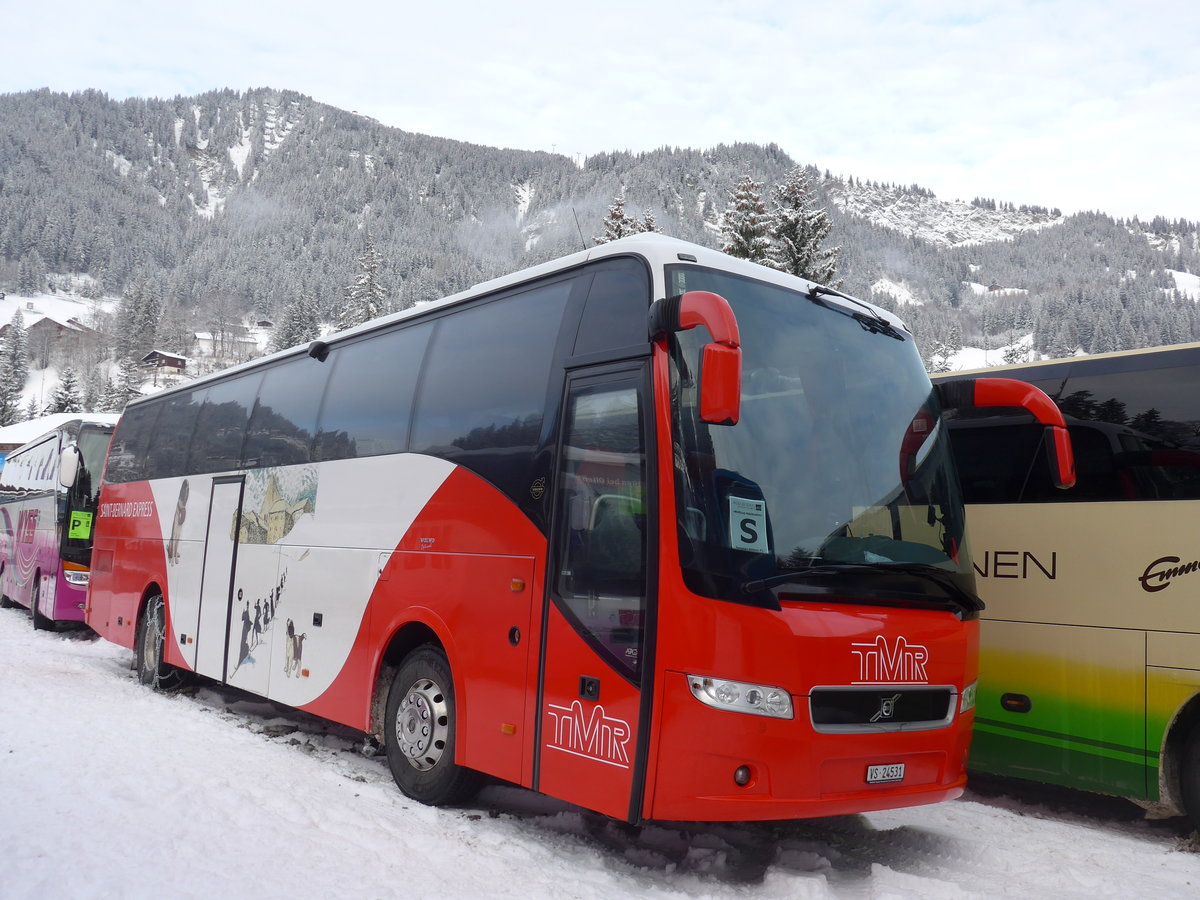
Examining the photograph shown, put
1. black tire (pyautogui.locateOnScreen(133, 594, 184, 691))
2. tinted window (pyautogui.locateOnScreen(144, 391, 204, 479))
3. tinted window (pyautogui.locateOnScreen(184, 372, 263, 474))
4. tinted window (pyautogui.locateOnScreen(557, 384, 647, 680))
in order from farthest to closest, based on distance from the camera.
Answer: tinted window (pyautogui.locateOnScreen(144, 391, 204, 479)) → black tire (pyautogui.locateOnScreen(133, 594, 184, 691)) → tinted window (pyautogui.locateOnScreen(184, 372, 263, 474)) → tinted window (pyautogui.locateOnScreen(557, 384, 647, 680))

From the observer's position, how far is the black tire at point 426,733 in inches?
238

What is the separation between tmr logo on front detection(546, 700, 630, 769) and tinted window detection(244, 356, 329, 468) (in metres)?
4.23

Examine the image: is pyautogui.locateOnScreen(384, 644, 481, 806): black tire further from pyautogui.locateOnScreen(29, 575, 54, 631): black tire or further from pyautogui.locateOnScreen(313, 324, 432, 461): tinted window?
pyautogui.locateOnScreen(29, 575, 54, 631): black tire

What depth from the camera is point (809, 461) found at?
4973 mm

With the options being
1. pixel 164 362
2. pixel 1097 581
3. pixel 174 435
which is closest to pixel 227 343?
pixel 164 362

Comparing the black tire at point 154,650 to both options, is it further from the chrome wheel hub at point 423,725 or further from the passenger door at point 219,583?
the chrome wheel hub at point 423,725

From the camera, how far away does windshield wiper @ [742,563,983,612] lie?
4602 mm

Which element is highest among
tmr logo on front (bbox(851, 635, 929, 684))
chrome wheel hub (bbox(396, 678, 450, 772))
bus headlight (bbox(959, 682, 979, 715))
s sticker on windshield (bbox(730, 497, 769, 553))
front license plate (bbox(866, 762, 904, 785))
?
s sticker on windshield (bbox(730, 497, 769, 553))

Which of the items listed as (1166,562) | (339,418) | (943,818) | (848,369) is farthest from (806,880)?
(339,418)

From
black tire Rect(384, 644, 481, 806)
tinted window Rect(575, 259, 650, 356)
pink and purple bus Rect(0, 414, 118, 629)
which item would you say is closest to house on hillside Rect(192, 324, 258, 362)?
pink and purple bus Rect(0, 414, 118, 629)

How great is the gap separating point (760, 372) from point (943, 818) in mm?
3493

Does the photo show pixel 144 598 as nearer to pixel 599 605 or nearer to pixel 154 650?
pixel 154 650

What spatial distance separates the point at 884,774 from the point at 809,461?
162 cm

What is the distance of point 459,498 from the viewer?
20.6 feet
